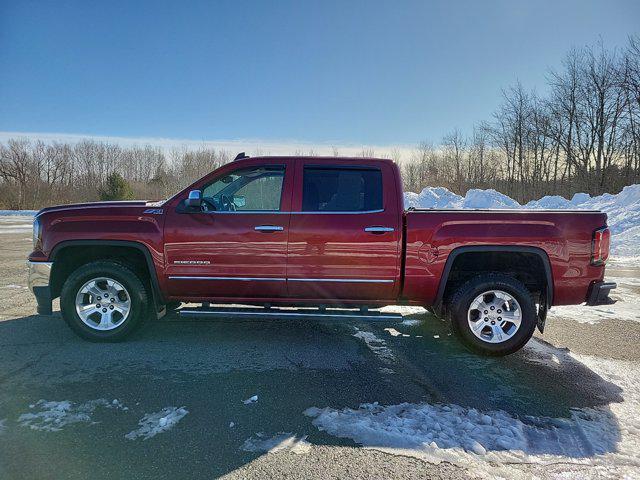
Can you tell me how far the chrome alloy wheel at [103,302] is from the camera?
4.52 meters

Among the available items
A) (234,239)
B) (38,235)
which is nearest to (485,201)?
(234,239)

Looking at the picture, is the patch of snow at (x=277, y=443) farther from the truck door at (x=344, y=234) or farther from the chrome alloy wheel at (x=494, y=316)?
the chrome alloy wheel at (x=494, y=316)

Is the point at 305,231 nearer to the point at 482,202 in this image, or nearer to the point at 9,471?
the point at 9,471

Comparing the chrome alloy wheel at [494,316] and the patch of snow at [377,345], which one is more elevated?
the chrome alloy wheel at [494,316]

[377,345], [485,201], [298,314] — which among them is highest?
[485,201]

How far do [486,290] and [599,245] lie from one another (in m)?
1.20

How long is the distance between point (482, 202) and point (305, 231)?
18.1m

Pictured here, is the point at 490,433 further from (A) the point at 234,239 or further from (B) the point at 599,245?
(A) the point at 234,239

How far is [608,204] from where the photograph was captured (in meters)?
17.2

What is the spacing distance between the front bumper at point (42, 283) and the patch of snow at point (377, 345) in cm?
354

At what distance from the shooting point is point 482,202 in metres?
20.2

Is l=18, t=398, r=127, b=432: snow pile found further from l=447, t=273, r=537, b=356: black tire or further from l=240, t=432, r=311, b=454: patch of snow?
l=447, t=273, r=537, b=356: black tire

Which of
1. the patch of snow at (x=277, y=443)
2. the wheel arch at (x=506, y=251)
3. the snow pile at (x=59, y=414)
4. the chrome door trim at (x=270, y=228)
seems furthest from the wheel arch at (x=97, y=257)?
the wheel arch at (x=506, y=251)

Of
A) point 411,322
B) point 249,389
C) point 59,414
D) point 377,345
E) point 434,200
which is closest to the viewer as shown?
point 59,414
